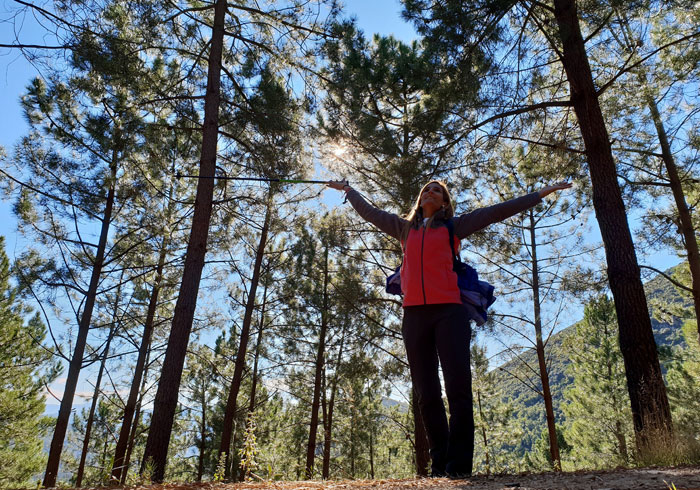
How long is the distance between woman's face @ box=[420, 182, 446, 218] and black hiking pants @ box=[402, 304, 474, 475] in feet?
2.38

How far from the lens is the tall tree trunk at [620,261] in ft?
11.9

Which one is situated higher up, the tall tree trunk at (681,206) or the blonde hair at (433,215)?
the tall tree trunk at (681,206)

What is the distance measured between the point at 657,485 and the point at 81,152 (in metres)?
9.12

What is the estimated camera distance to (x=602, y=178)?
14.7ft

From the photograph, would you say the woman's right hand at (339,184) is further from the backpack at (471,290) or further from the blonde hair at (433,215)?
the backpack at (471,290)

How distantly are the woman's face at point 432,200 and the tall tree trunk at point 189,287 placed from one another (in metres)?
2.97

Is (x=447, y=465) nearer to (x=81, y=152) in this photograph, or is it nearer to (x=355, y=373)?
(x=355, y=373)

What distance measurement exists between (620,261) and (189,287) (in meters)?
4.49

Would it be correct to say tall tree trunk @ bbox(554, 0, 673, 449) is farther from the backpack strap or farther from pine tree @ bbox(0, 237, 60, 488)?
pine tree @ bbox(0, 237, 60, 488)

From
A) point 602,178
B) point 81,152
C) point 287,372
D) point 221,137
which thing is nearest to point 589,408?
point 287,372

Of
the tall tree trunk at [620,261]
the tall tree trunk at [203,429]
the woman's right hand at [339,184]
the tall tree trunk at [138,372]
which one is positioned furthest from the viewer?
the tall tree trunk at [203,429]

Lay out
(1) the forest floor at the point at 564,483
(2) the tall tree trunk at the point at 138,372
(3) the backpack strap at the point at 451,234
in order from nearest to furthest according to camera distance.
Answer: (1) the forest floor at the point at 564,483 < (3) the backpack strap at the point at 451,234 < (2) the tall tree trunk at the point at 138,372

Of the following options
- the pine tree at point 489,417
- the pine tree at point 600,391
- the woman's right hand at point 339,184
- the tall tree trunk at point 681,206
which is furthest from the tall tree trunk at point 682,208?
the pine tree at point 600,391

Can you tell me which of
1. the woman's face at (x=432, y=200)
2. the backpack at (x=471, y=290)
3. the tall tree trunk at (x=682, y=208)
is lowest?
the backpack at (x=471, y=290)
